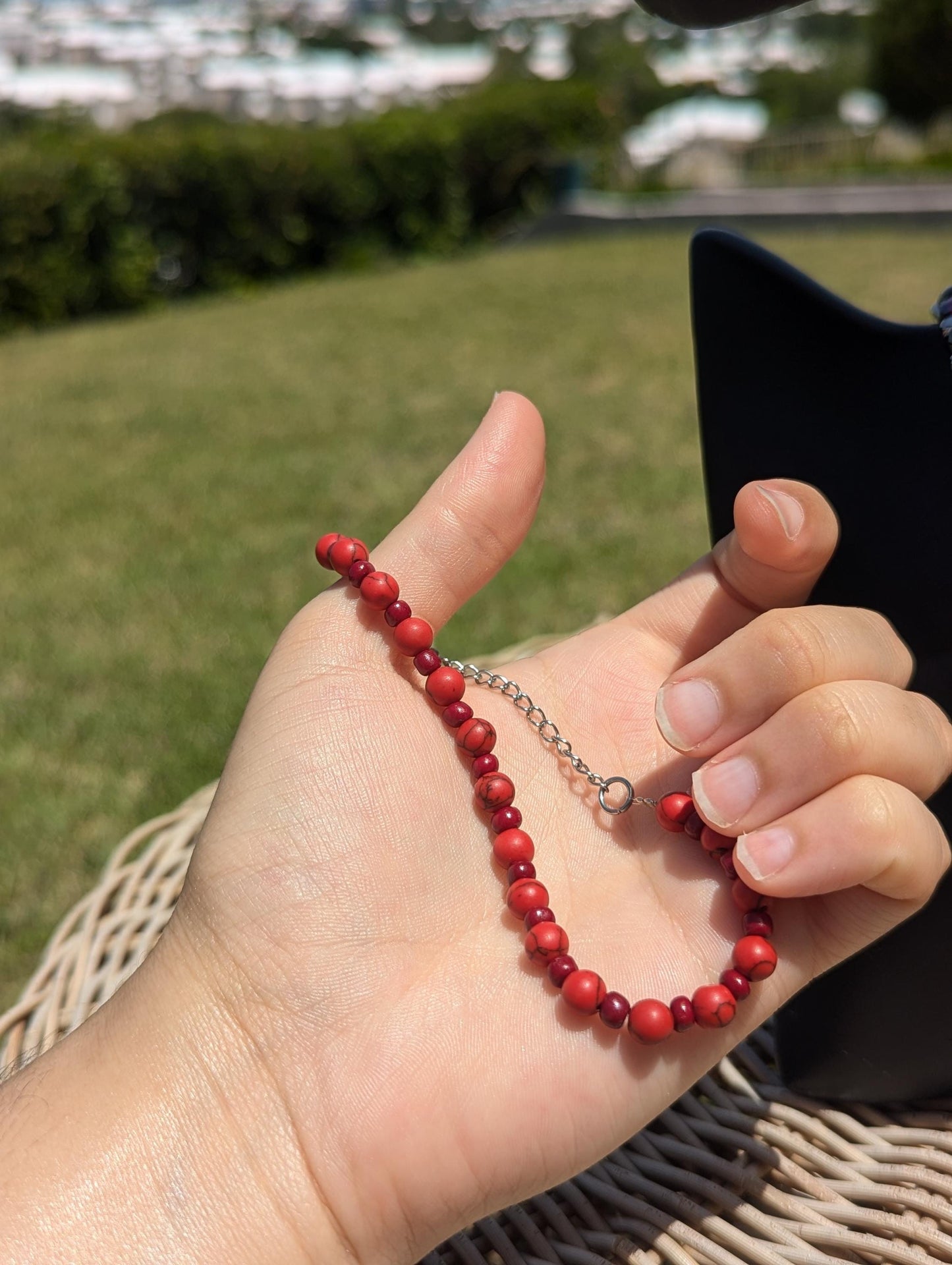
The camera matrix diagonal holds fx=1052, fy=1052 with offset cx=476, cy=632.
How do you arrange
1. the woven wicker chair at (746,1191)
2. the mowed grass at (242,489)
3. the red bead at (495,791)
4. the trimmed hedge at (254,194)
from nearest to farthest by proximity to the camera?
the woven wicker chair at (746,1191) < the red bead at (495,791) < the mowed grass at (242,489) < the trimmed hedge at (254,194)

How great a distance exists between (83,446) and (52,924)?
3239 millimetres

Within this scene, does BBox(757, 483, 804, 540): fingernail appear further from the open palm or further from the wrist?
the wrist

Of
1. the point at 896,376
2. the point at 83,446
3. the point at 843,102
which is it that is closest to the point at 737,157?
the point at 843,102

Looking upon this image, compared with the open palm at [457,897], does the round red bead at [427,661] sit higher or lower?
higher

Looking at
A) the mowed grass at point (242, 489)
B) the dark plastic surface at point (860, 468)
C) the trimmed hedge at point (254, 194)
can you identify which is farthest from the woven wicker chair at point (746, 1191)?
the trimmed hedge at point (254, 194)

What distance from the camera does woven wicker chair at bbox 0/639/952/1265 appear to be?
1.05 metres

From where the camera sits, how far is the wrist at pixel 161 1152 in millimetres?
961

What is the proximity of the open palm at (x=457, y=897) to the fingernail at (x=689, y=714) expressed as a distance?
0.04 m

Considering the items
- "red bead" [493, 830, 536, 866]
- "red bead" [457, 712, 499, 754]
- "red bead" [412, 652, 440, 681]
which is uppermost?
"red bead" [412, 652, 440, 681]

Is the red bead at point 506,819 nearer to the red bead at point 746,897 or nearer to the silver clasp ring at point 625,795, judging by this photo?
the silver clasp ring at point 625,795

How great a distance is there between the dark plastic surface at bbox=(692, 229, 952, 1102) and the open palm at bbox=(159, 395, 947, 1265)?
0.17ft

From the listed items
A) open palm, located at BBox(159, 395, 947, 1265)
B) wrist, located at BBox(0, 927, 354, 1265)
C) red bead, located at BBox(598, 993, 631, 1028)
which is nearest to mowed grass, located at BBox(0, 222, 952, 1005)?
wrist, located at BBox(0, 927, 354, 1265)

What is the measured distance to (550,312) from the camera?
7000 mm

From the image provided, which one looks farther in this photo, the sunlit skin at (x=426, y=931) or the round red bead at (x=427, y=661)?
the round red bead at (x=427, y=661)
